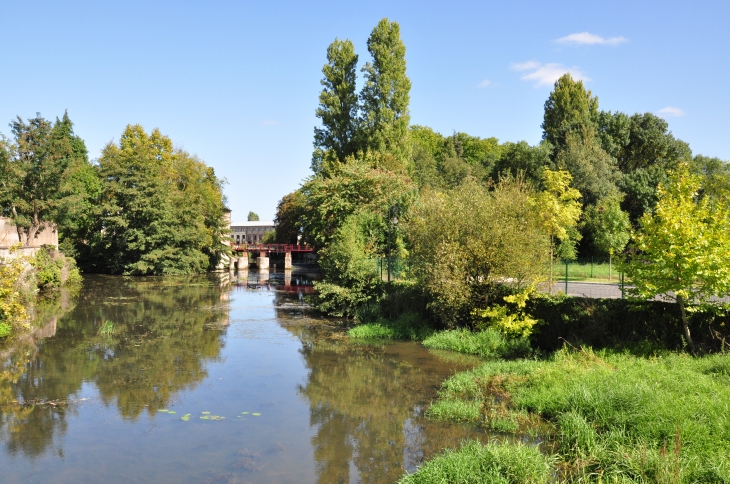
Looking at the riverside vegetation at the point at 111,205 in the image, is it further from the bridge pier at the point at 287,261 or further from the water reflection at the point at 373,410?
the water reflection at the point at 373,410

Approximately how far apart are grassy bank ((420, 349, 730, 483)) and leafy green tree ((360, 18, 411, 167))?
30.4 meters

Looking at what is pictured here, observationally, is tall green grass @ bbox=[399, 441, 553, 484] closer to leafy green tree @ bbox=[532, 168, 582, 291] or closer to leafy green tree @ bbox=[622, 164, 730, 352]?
leafy green tree @ bbox=[622, 164, 730, 352]

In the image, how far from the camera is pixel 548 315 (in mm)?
17391

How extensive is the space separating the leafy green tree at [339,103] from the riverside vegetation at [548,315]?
736 cm

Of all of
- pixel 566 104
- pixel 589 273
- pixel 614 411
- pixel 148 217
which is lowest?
pixel 614 411

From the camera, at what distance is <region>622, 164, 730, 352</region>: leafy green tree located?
12.7m

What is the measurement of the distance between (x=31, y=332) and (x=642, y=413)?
20.8 meters

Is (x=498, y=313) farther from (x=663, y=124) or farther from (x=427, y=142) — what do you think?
(x=427, y=142)

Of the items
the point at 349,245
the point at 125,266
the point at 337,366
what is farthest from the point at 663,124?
the point at 125,266

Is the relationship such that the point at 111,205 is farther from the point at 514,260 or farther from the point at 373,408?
the point at 373,408

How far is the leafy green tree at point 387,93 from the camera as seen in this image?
42.4 meters

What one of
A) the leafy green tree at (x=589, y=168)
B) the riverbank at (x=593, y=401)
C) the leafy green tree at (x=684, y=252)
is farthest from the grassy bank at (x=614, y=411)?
the leafy green tree at (x=589, y=168)

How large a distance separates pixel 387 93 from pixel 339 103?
4307 mm

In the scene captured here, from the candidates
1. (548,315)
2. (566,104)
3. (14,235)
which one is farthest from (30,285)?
(566,104)
